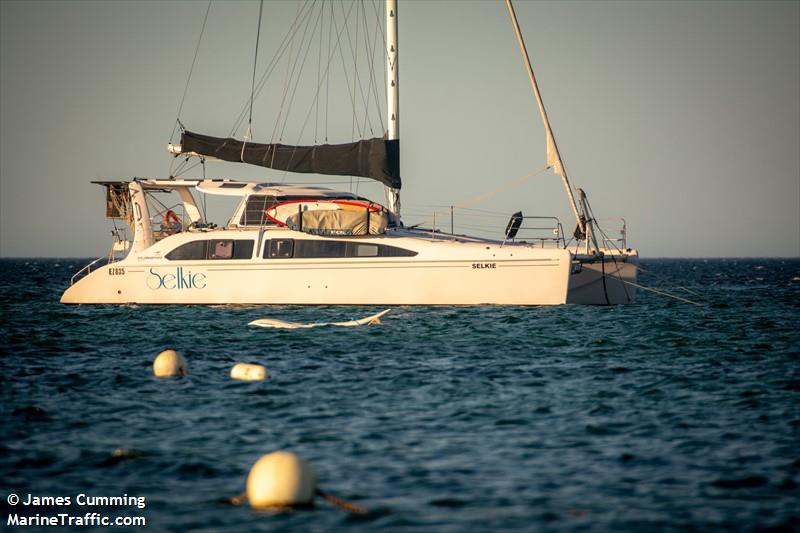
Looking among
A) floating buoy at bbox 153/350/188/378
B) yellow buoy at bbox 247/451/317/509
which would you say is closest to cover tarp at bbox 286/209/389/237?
floating buoy at bbox 153/350/188/378

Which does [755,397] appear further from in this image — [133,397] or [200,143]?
[200,143]

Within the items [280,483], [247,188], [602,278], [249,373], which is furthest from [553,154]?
[280,483]

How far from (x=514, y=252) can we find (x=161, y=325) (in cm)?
1050

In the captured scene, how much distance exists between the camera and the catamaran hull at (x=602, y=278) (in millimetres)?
30938

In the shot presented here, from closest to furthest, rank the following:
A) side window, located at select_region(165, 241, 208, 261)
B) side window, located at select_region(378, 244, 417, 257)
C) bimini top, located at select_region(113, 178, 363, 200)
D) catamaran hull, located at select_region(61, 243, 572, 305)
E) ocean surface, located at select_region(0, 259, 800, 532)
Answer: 1. ocean surface, located at select_region(0, 259, 800, 532)
2. catamaran hull, located at select_region(61, 243, 572, 305)
3. side window, located at select_region(378, 244, 417, 257)
4. side window, located at select_region(165, 241, 208, 261)
5. bimini top, located at select_region(113, 178, 363, 200)

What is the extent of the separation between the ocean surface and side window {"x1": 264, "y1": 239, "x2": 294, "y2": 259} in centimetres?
583

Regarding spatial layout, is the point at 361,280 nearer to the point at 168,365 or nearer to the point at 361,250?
the point at 361,250

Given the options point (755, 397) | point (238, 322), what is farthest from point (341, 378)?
point (238, 322)

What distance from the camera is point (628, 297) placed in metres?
33.4

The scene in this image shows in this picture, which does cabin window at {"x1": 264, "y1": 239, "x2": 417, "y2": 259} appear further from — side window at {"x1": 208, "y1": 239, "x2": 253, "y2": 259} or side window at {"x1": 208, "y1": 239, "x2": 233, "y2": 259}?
side window at {"x1": 208, "y1": 239, "x2": 233, "y2": 259}

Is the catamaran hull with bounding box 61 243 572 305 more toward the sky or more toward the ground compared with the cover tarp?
more toward the ground

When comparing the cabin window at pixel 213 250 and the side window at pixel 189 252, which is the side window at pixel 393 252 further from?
the side window at pixel 189 252

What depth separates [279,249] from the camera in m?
30.1

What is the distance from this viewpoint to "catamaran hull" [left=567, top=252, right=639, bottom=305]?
30938 mm
